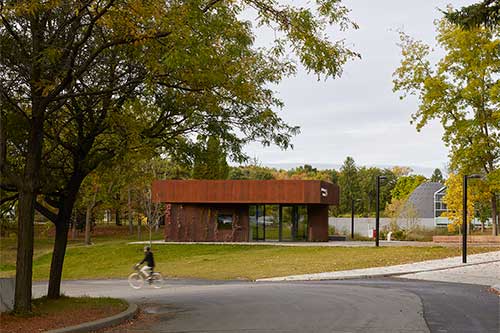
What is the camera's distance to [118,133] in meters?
14.6

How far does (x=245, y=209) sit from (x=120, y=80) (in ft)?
120

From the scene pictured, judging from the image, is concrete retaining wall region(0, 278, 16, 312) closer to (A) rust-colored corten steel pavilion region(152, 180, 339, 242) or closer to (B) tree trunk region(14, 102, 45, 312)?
Answer: (B) tree trunk region(14, 102, 45, 312)

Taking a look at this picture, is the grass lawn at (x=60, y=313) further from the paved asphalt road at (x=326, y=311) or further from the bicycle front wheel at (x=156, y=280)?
the bicycle front wheel at (x=156, y=280)

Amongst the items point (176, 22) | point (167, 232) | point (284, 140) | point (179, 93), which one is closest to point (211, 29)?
point (176, 22)

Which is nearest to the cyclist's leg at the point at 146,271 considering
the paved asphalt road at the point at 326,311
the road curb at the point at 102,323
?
the paved asphalt road at the point at 326,311

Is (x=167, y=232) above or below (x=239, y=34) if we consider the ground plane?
below

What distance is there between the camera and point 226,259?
1476 inches

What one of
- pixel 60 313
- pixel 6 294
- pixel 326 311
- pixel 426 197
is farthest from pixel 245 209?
pixel 426 197

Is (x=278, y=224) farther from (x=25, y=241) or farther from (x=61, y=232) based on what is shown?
(x=25, y=241)

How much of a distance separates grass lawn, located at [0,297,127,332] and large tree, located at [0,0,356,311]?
16.9 inches

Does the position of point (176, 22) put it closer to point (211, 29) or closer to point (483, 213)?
point (211, 29)

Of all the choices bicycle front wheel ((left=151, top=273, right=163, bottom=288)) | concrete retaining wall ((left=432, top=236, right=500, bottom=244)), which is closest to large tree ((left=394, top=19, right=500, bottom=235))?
concrete retaining wall ((left=432, top=236, right=500, bottom=244))

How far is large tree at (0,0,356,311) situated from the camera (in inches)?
454

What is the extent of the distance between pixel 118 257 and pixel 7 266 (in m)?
6.78
